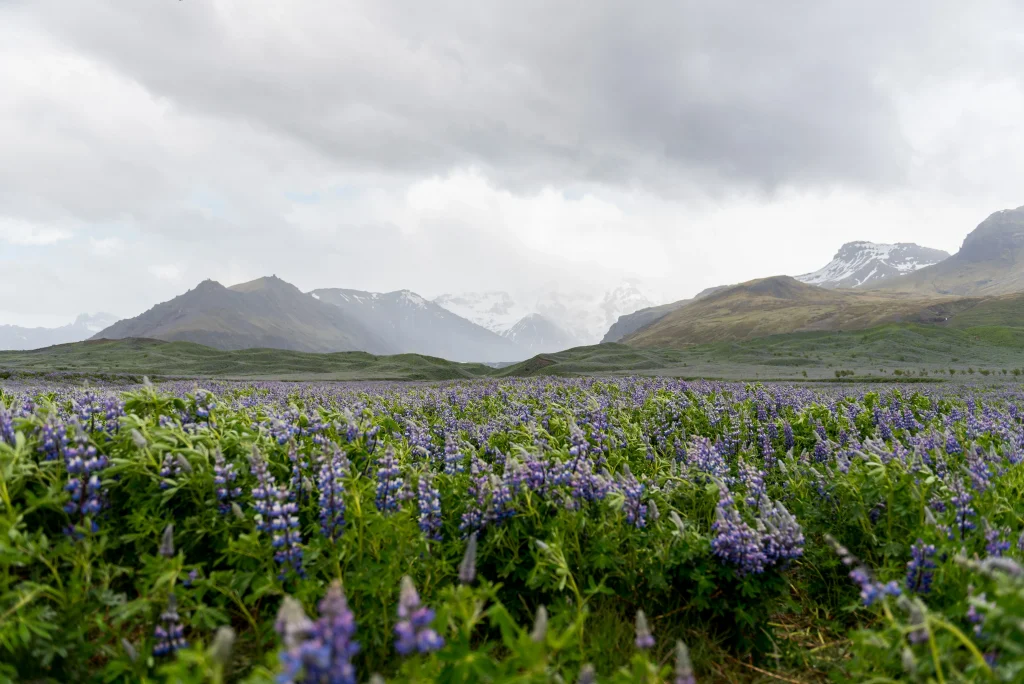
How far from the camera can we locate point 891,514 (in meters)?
4.06

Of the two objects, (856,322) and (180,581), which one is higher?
(856,322)

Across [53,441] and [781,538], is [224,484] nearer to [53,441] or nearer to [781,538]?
[53,441]

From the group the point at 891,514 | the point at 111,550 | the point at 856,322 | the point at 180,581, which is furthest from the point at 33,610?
the point at 856,322

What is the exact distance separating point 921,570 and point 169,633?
13.7 feet

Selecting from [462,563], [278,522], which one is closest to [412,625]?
[462,563]

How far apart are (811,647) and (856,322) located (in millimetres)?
132182

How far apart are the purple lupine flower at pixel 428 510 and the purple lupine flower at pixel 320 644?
7.05ft

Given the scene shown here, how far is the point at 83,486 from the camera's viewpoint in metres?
3.20

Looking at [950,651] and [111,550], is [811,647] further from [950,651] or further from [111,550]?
[111,550]

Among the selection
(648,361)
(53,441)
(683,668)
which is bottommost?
(683,668)

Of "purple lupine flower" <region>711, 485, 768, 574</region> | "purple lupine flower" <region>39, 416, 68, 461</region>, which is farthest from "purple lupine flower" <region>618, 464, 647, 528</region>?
"purple lupine flower" <region>39, 416, 68, 461</region>

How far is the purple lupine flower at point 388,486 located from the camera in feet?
12.3

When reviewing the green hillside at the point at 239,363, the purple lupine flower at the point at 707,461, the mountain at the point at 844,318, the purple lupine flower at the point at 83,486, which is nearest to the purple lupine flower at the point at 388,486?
the purple lupine flower at the point at 83,486

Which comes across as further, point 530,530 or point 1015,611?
point 530,530
